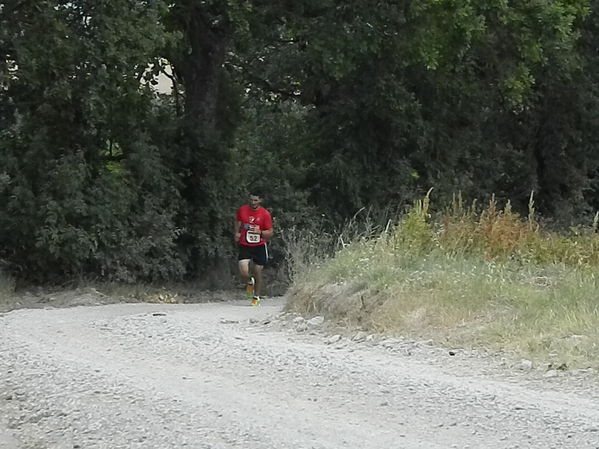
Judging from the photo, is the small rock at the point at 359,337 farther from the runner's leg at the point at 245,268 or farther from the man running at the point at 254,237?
the man running at the point at 254,237

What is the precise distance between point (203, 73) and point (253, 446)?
15986 mm

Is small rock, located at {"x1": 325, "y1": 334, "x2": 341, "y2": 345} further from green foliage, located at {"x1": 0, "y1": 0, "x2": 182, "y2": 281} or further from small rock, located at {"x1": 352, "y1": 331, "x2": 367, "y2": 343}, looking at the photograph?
green foliage, located at {"x1": 0, "y1": 0, "x2": 182, "y2": 281}

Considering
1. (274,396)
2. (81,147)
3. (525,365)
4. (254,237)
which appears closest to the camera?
(274,396)

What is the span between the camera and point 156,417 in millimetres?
7418

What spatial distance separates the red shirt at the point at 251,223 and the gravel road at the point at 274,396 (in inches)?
212

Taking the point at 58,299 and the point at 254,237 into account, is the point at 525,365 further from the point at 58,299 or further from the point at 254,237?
the point at 58,299

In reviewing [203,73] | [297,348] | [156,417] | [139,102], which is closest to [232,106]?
[203,73]

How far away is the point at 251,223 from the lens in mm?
16406

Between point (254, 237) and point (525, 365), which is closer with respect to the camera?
point (525, 365)

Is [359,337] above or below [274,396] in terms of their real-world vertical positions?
below

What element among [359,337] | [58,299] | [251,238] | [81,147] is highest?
[81,147]

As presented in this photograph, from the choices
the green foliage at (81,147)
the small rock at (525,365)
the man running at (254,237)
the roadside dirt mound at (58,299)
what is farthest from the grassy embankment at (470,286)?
the green foliage at (81,147)

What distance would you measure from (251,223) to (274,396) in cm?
861

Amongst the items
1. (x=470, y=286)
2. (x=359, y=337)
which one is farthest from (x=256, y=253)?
(x=470, y=286)
